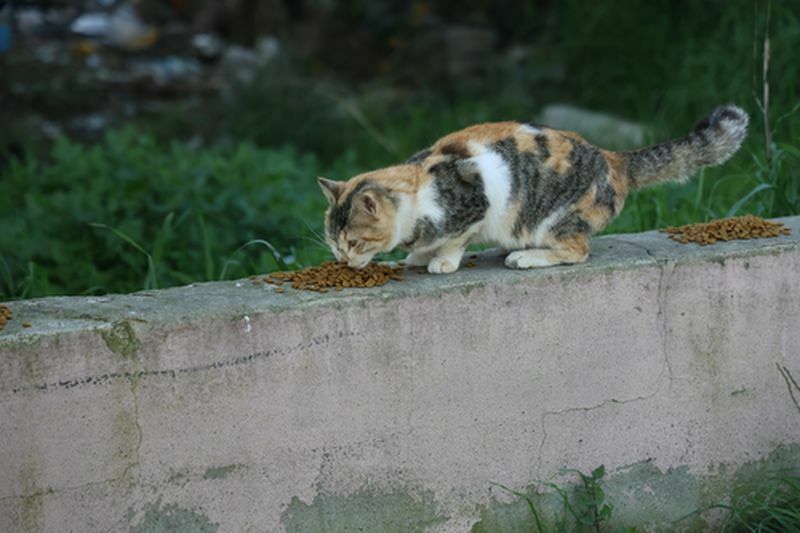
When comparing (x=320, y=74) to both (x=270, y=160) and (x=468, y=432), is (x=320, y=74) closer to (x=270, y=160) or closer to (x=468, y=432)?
(x=270, y=160)

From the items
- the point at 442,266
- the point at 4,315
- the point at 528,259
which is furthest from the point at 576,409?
the point at 4,315

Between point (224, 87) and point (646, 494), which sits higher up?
point (224, 87)

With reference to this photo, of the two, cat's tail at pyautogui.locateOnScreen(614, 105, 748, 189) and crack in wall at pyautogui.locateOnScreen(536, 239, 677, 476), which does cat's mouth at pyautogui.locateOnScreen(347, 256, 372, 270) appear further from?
cat's tail at pyautogui.locateOnScreen(614, 105, 748, 189)

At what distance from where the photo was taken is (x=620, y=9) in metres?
8.48

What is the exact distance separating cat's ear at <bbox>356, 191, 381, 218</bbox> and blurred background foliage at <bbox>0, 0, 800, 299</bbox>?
60 cm

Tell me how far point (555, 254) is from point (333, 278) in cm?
68

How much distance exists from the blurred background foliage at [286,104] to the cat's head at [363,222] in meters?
0.50

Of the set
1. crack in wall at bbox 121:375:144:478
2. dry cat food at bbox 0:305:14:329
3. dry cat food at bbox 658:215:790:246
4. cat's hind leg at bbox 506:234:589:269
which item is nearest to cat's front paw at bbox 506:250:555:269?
cat's hind leg at bbox 506:234:589:269

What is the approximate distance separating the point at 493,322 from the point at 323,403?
20.6 inches

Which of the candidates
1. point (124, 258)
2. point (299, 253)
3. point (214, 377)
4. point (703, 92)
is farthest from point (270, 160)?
point (214, 377)

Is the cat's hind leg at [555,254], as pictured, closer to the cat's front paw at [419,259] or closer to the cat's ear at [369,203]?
→ the cat's front paw at [419,259]

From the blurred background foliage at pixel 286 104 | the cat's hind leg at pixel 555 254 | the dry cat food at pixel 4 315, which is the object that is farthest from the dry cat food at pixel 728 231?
the dry cat food at pixel 4 315

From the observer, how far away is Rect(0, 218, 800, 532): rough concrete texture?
2865mm

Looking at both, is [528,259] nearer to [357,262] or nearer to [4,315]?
[357,262]
